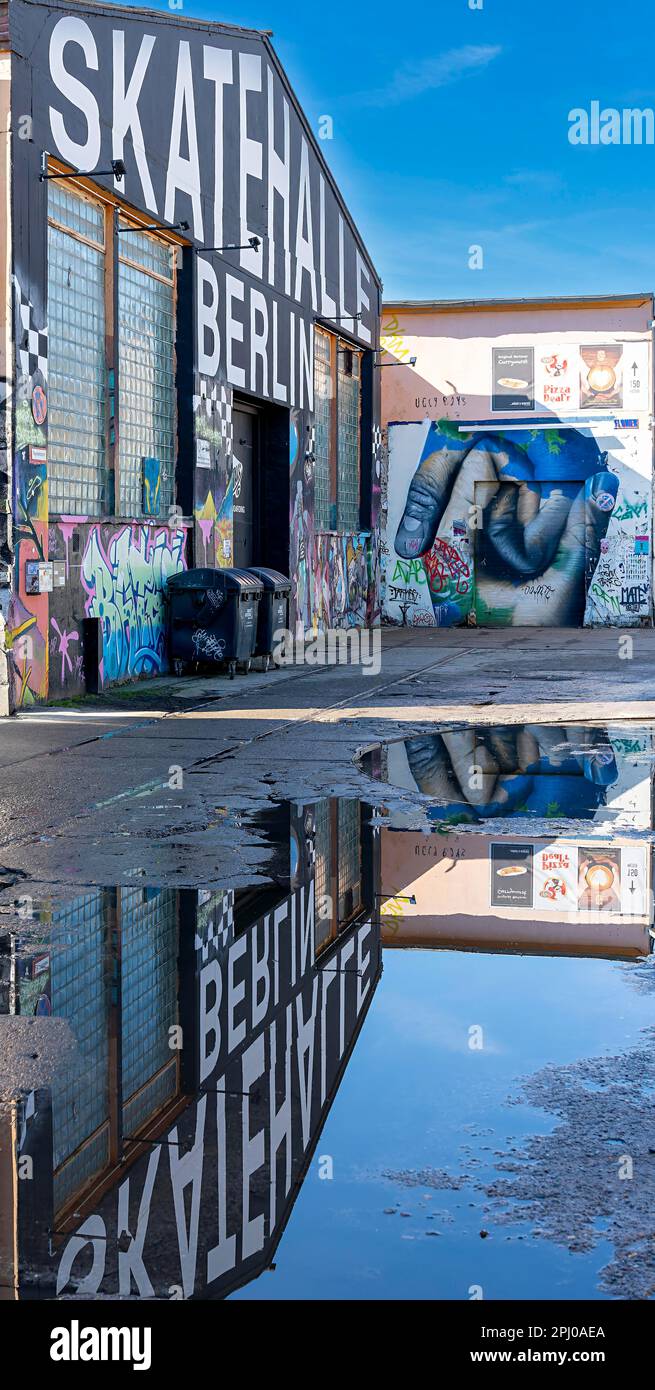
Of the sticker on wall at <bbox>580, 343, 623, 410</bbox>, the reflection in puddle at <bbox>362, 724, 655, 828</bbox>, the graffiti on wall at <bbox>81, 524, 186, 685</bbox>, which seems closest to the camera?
the reflection in puddle at <bbox>362, 724, 655, 828</bbox>

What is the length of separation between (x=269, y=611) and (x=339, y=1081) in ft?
40.9

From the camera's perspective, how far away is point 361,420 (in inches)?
1025

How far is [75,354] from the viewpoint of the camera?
13.4 m

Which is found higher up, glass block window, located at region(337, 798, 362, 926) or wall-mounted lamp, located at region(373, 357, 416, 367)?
wall-mounted lamp, located at region(373, 357, 416, 367)

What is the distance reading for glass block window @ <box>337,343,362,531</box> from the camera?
24.8 metres

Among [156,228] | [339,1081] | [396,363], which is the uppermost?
[396,363]

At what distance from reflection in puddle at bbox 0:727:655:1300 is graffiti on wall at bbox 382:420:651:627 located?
20533mm

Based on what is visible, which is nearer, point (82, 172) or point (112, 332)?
point (82, 172)

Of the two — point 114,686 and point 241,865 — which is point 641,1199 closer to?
point 241,865

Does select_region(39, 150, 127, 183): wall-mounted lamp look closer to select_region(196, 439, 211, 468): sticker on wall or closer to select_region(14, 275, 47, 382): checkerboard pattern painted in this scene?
select_region(14, 275, 47, 382): checkerboard pattern painted

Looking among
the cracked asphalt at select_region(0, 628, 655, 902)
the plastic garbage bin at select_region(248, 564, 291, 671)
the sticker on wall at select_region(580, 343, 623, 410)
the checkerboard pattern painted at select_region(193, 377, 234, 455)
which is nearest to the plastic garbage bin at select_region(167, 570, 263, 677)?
the cracked asphalt at select_region(0, 628, 655, 902)

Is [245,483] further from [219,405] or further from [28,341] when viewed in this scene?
[28,341]

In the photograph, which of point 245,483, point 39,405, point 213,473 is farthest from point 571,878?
point 245,483

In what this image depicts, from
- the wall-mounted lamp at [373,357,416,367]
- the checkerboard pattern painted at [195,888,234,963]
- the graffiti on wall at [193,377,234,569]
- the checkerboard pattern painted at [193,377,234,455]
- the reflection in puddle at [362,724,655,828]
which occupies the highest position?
the wall-mounted lamp at [373,357,416,367]
